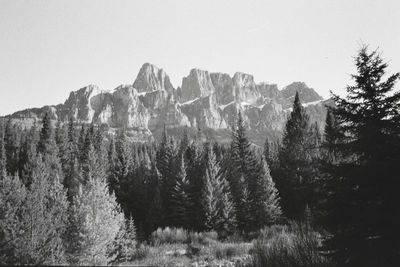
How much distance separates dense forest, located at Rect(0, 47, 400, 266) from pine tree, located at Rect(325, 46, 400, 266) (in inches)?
1.0

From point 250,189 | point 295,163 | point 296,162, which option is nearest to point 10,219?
point 250,189

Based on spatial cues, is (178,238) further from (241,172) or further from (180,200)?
(241,172)

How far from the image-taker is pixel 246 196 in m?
33.9

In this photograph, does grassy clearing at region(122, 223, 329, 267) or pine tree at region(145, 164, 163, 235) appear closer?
grassy clearing at region(122, 223, 329, 267)

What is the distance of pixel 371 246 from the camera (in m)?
7.39

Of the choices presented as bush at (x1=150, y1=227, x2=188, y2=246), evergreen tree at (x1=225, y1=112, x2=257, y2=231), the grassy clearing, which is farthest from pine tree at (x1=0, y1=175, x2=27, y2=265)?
evergreen tree at (x1=225, y1=112, x2=257, y2=231)

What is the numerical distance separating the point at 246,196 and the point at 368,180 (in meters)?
26.7

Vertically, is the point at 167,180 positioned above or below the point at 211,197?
above

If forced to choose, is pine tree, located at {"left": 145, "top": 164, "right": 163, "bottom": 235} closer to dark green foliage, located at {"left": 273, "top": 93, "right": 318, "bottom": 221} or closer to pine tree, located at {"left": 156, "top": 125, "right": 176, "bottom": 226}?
pine tree, located at {"left": 156, "top": 125, "right": 176, "bottom": 226}

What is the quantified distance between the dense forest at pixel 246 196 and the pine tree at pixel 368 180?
0.03m

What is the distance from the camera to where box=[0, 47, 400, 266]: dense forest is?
769cm

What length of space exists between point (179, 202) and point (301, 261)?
30.9m

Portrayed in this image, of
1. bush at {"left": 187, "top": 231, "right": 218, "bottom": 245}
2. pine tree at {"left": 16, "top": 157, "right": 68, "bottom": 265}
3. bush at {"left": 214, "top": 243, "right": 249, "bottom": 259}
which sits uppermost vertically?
pine tree at {"left": 16, "top": 157, "right": 68, "bottom": 265}

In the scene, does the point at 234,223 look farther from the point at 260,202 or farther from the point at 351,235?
the point at 351,235
